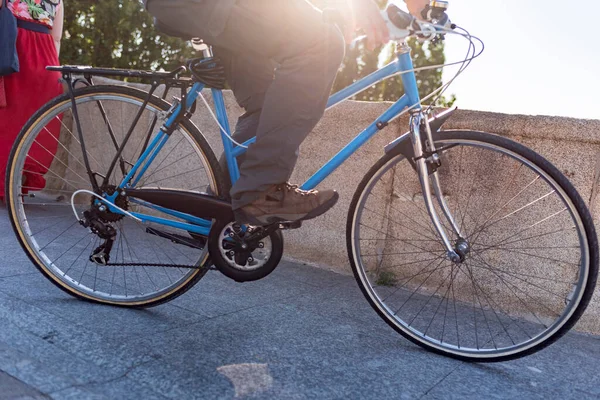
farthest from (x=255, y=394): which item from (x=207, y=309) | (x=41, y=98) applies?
(x=41, y=98)

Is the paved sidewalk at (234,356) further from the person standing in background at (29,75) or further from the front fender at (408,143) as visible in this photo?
the person standing in background at (29,75)

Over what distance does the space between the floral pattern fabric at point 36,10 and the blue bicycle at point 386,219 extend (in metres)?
1.71

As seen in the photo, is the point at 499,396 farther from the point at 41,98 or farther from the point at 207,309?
the point at 41,98

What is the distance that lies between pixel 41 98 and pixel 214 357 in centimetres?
333

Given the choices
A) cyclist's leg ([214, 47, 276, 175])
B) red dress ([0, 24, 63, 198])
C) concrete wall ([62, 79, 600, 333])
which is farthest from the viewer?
red dress ([0, 24, 63, 198])

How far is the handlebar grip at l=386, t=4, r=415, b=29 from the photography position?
2.27 m

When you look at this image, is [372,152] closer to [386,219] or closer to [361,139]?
[386,219]

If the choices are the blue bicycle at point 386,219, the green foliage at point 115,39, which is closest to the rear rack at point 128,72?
the blue bicycle at point 386,219

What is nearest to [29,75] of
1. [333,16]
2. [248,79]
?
[248,79]

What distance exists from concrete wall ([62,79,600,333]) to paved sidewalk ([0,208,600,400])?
0.79 m

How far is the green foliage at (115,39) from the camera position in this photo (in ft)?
59.2

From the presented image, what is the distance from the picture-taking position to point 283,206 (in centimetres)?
230

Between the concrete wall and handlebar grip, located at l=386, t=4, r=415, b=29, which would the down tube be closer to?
handlebar grip, located at l=386, t=4, r=415, b=29

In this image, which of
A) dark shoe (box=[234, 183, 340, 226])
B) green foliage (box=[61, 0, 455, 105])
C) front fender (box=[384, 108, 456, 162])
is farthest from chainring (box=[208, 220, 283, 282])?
green foliage (box=[61, 0, 455, 105])
